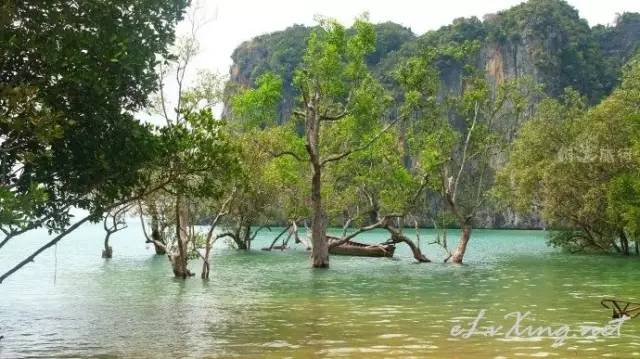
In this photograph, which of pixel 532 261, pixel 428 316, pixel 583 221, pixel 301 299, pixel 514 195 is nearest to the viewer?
pixel 428 316

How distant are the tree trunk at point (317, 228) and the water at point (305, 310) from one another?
3.58 ft

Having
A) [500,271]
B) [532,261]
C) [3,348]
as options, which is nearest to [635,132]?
[532,261]

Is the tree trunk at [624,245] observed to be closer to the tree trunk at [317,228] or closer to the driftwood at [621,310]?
the tree trunk at [317,228]

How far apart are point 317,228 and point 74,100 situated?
2395 cm

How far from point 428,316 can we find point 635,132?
28.7m

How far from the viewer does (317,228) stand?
36.4m

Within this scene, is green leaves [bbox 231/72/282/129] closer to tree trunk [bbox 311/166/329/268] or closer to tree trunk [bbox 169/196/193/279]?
tree trunk [bbox 311/166/329/268]

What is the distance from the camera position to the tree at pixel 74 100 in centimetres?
1191

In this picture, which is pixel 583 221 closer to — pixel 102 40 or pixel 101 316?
pixel 101 316

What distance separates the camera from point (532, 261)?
43.5 meters

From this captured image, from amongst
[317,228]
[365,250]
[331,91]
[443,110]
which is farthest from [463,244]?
[331,91]

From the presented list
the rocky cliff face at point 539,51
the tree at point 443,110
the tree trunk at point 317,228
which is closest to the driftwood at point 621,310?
the tree trunk at point 317,228

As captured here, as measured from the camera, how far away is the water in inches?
543

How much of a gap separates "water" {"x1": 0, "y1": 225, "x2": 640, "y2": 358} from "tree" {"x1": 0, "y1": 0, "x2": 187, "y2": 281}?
11.2ft
